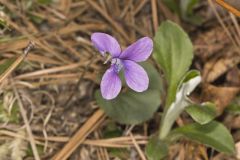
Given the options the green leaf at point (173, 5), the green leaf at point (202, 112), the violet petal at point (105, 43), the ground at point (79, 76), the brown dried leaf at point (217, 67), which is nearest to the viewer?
the violet petal at point (105, 43)

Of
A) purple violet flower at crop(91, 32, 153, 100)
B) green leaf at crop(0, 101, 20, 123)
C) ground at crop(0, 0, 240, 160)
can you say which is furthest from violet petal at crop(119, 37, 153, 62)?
green leaf at crop(0, 101, 20, 123)

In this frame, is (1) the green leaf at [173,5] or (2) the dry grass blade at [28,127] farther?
(1) the green leaf at [173,5]

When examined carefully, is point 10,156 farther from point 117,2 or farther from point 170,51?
point 117,2

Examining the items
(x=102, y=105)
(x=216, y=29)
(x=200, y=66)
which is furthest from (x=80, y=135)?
(x=216, y=29)

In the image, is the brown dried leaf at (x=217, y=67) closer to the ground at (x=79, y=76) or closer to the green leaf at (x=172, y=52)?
the ground at (x=79, y=76)

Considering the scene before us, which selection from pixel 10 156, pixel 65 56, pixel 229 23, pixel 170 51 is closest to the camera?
pixel 10 156

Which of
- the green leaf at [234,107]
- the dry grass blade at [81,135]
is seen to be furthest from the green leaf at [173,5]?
the dry grass blade at [81,135]

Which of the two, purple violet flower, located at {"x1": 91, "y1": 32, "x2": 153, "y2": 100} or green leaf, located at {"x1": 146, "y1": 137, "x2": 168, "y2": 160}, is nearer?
purple violet flower, located at {"x1": 91, "y1": 32, "x2": 153, "y2": 100}

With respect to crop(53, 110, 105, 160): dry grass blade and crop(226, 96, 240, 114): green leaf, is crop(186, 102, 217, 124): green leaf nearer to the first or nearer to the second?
crop(226, 96, 240, 114): green leaf
